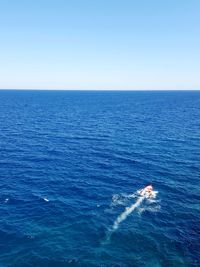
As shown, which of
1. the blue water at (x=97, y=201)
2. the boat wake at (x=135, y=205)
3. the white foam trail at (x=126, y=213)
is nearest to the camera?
the blue water at (x=97, y=201)

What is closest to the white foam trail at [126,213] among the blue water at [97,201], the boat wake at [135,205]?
the boat wake at [135,205]

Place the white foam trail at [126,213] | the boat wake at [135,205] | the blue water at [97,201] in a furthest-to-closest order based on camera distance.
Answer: the white foam trail at [126,213]
the boat wake at [135,205]
the blue water at [97,201]

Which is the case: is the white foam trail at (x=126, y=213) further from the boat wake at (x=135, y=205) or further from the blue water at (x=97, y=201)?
the blue water at (x=97, y=201)

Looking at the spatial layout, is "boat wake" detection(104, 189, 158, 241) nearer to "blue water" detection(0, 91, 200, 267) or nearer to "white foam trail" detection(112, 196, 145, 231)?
"white foam trail" detection(112, 196, 145, 231)

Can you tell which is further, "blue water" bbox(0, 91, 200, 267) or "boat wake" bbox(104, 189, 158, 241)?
"boat wake" bbox(104, 189, 158, 241)

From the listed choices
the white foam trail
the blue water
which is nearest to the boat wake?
the white foam trail

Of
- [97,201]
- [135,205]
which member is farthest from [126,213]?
[97,201]

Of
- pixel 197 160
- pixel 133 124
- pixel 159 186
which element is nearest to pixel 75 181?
pixel 159 186

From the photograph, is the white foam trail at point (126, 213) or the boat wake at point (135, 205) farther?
the white foam trail at point (126, 213)

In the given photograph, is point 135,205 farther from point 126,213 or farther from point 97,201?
point 97,201

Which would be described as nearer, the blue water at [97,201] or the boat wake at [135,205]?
the blue water at [97,201]
